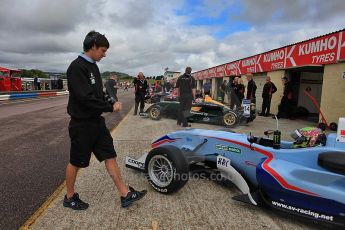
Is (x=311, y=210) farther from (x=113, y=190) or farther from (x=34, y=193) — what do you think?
(x=34, y=193)

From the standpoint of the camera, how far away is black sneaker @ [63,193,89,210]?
11.1ft

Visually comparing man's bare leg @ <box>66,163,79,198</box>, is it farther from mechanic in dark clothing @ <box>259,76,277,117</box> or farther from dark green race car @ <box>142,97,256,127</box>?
mechanic in dark clothing @ <box>259,76,277,117</box>

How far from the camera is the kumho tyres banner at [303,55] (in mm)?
11078

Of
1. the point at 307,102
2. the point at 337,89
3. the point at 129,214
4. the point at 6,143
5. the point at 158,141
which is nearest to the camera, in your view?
the point at 129,214

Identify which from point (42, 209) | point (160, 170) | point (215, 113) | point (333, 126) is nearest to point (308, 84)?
point (333, 126)

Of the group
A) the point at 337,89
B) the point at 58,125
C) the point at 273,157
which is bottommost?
the point at 58,125

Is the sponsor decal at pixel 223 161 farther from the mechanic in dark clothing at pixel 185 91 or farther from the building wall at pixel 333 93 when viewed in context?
the building wall at pixel 333 93

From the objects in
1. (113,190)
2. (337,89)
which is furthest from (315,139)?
(337,89)

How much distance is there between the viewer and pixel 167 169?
3885 millimetres

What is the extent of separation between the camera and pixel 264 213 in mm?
3473

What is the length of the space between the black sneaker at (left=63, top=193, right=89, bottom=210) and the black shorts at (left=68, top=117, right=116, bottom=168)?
406 mm

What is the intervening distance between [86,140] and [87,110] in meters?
0.30

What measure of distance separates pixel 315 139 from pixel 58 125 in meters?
7.93

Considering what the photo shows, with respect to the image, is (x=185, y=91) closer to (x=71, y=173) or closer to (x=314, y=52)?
(x=314, y=52)
